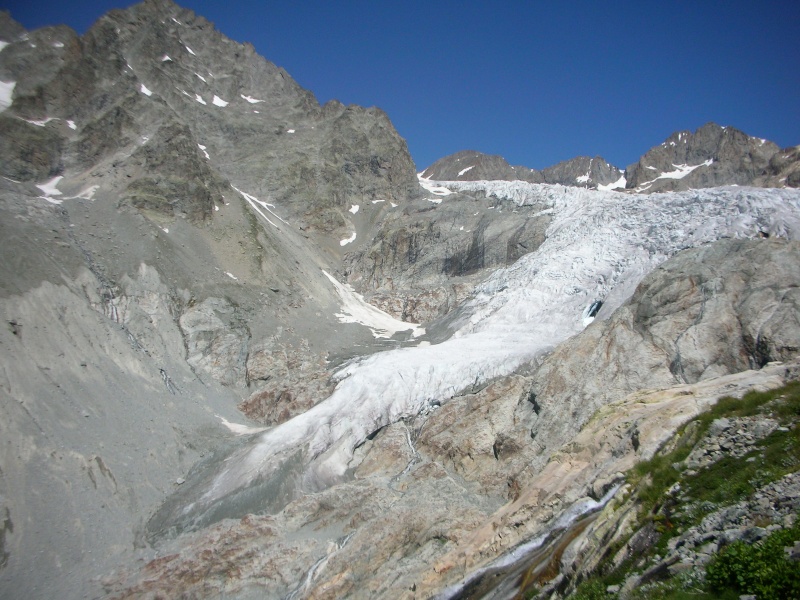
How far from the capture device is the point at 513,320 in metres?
41.9

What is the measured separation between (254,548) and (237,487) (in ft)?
16.3

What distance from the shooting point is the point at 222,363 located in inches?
1634

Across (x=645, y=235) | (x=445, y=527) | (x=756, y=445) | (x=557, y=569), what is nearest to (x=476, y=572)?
(x=557, y=569)

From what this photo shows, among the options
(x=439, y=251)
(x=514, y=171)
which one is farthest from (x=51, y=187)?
(x=514, y=171)

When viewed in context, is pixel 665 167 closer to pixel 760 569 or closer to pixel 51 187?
pixel 51 187

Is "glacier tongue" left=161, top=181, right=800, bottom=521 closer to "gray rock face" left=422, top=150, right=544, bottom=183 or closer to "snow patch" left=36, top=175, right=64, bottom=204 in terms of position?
"snow patch" left=36, top=175, right=64, bottom=204

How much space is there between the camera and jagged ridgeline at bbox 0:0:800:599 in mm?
15750

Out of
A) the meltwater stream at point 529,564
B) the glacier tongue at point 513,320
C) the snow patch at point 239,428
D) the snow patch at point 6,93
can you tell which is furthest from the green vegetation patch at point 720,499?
the snow patch at point 6,93

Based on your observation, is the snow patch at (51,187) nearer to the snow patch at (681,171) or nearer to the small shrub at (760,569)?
the small shrub at (760,569)

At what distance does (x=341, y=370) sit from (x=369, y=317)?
48.2ft

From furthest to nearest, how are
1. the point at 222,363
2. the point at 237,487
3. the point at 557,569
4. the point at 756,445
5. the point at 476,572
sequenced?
1. the point at 222,363
2. the point at 237,487
3. the point at 476,572
4. the point at 557,569
5. the point at 756,445

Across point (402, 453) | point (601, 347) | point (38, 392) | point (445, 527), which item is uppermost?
point (38, 392)

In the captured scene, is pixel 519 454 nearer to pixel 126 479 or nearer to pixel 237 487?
pixel 237 487

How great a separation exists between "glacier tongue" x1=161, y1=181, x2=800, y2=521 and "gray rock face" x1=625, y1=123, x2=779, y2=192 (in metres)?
95.1
